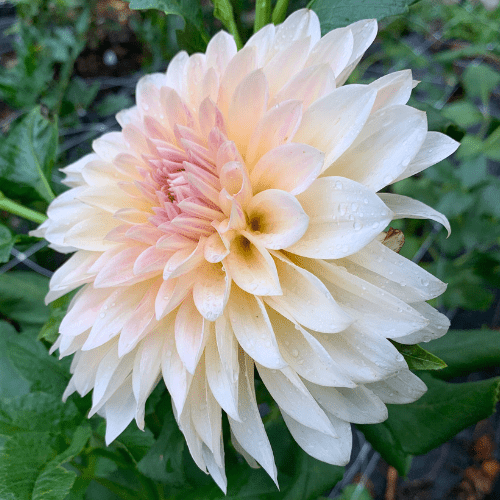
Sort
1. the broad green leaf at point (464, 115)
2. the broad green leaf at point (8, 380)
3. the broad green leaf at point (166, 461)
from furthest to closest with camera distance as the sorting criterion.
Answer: the broad green leaf at point (464, 115) < the broad green leaf at point (8, 380) < the broad green leaf at point (166, 461)

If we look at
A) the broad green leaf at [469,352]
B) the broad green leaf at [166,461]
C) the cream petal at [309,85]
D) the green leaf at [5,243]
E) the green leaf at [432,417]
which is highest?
the cream petal at [309,85]

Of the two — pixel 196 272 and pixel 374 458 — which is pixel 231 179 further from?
pixel 374 458

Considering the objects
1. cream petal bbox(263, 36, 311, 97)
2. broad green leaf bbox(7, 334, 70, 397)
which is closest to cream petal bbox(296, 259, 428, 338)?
cream petal bbox(263, 36, 311, 97)

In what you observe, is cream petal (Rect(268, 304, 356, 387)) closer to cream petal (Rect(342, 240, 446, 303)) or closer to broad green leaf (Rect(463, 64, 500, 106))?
cream petal (Rect(342, 240, 446, 303))

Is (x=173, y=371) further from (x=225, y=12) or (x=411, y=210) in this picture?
(x=225, y=12)

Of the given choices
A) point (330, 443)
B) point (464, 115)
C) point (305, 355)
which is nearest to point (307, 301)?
point (305, 355)

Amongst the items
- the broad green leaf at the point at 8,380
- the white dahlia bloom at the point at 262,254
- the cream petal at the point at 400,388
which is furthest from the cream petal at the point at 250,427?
the broad green leaf at the point at 8,380

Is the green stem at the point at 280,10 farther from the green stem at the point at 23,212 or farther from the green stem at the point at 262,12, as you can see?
the green stem at the point at 23,212
